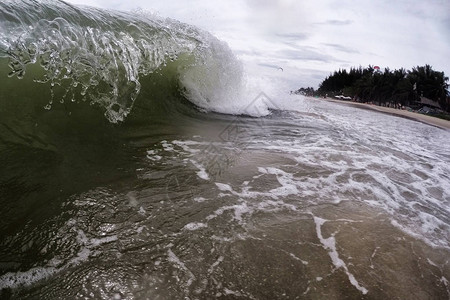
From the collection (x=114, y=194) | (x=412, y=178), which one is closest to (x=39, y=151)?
(x=114, y=194)

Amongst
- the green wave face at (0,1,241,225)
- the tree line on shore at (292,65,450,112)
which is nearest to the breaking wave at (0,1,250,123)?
the green wave face at (0,1,241,225)

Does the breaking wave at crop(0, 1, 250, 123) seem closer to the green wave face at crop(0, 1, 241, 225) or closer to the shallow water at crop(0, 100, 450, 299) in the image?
the green wave face at crop(0, 1, 241, 225)

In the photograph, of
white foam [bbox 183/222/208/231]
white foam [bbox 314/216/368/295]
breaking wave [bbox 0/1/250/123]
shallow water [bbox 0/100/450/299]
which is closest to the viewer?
shallow water [bbox 0/100/450/299]

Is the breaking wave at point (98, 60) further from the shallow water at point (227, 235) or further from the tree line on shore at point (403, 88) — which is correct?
the tree line on shore at point (403, 88)

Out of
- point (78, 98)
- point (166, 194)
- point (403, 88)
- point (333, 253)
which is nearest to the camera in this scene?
point (333, 253)

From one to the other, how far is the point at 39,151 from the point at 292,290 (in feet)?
10.5

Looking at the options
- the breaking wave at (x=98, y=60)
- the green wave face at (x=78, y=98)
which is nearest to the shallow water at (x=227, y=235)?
the green wave face at (x=78, y=98)

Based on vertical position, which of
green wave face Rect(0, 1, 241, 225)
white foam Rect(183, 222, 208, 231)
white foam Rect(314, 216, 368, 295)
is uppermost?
green wave face Rect(0, 1, 241, 225)

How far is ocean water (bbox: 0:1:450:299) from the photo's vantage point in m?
2.03

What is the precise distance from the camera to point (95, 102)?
17.6ft

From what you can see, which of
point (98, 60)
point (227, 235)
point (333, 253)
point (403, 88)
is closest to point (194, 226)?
point (227, 235)

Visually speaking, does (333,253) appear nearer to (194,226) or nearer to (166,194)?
(194,226)

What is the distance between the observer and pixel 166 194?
3049 millimetres

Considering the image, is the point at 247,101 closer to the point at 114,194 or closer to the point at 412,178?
the point at 412,178
